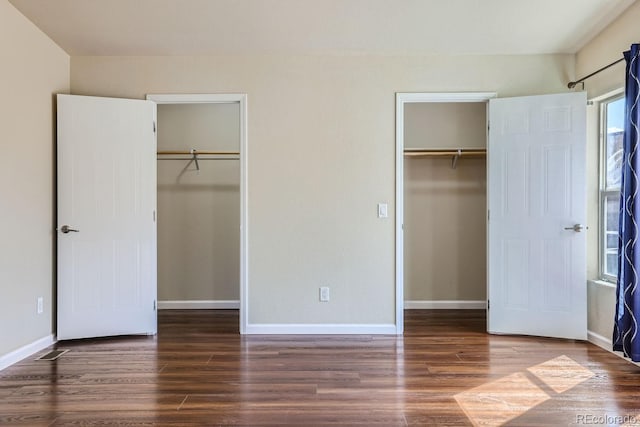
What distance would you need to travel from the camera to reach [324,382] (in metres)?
2.51

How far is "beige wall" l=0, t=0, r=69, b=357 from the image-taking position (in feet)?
9.07

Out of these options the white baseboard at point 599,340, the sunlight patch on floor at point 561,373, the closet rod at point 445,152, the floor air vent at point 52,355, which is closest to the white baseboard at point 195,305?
the floor air vent at point 52,355

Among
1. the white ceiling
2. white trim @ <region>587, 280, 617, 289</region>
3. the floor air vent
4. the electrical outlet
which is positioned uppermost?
the white ceiling

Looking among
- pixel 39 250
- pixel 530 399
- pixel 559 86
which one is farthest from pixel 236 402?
pixel 559 86

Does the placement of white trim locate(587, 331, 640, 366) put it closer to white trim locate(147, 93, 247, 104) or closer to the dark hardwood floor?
the dark hardwood floor

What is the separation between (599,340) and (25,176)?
467cm

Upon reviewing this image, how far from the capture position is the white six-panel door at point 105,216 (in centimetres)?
332

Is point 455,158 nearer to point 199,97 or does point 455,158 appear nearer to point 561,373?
point 561,373

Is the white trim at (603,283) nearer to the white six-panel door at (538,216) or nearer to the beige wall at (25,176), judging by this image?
the white six-panel door at (538,216)

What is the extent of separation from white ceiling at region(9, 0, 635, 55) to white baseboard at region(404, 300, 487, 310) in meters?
2.67

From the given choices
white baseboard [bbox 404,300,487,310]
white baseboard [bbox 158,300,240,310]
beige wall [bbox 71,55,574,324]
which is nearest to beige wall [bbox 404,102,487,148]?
beige wall [bbox 71,55,574,324]

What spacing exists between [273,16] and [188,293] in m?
3.15

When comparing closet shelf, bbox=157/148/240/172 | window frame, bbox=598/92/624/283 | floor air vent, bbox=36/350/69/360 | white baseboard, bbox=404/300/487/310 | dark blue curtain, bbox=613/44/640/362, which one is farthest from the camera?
white baseboard, bbox=404/300/487/310

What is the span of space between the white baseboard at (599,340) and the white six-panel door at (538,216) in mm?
57
